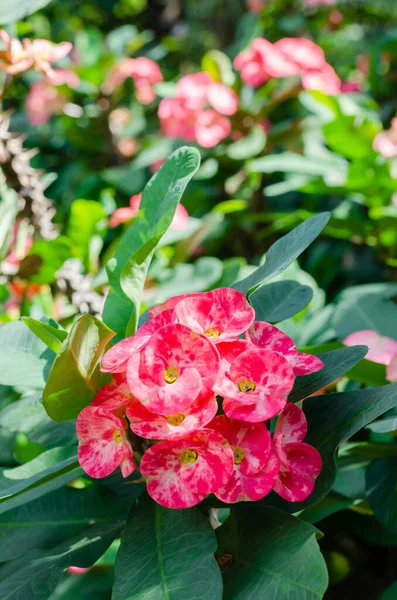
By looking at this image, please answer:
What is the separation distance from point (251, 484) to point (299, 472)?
6 cm

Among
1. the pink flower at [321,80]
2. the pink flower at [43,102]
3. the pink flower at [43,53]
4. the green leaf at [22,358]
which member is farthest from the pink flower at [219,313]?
the pink flower at [43,102]

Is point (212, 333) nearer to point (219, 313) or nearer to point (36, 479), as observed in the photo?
point (219, 313)

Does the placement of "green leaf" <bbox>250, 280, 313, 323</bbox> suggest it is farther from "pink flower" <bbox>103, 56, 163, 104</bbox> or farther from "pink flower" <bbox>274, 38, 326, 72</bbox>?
"pink flower" <bbox>103, 56, 163, 104</bbox>

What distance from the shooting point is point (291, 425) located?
0.60 meters

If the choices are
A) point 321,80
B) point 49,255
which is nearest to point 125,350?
point 49,255

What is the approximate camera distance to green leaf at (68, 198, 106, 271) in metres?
1.24

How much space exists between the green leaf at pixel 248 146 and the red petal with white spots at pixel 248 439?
3.85 ft

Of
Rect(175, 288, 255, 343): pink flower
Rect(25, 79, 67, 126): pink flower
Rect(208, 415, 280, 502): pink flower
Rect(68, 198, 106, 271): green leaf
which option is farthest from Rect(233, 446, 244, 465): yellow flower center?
Rect(25, 79, 67, 126): pink flower

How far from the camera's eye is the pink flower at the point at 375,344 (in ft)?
2.84

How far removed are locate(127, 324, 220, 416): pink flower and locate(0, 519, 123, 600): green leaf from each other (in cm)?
24

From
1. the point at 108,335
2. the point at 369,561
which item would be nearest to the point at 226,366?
the point at 108,335

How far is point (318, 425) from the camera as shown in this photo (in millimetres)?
655

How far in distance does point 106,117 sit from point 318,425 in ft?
5.10

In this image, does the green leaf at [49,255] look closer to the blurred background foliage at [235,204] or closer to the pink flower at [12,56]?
the blurred background foliage at [235,204]
